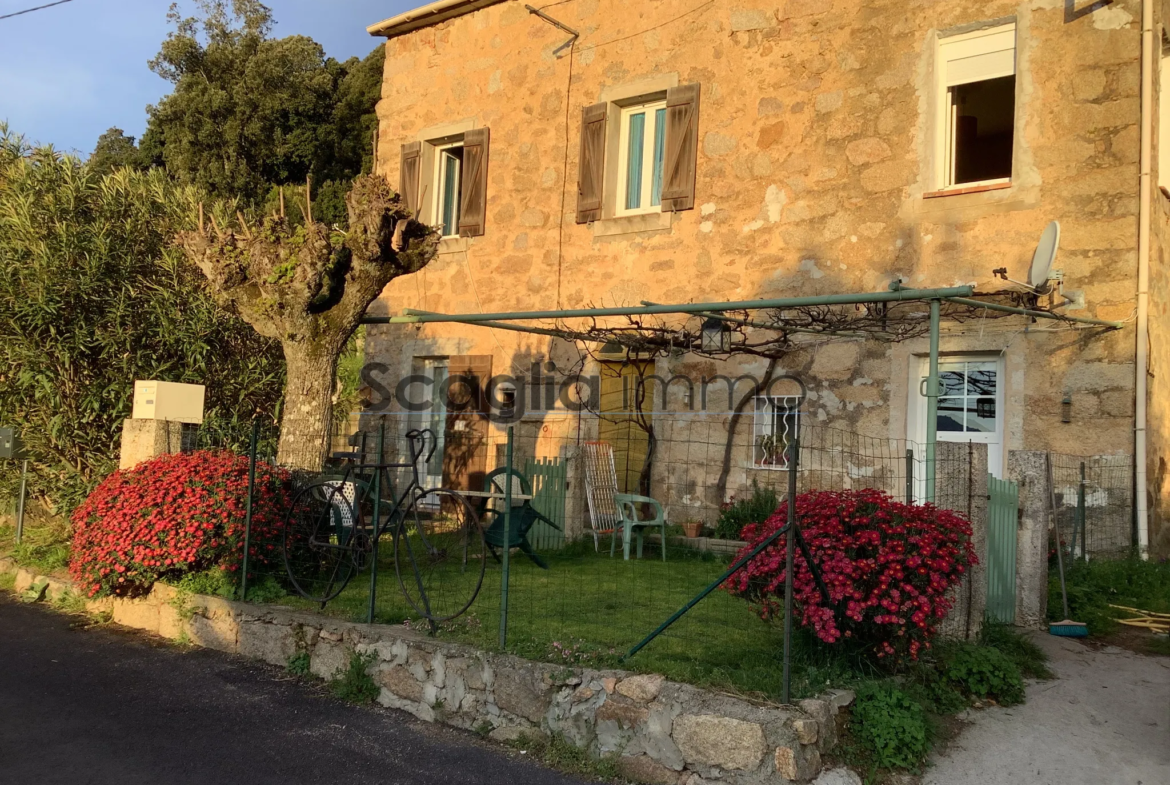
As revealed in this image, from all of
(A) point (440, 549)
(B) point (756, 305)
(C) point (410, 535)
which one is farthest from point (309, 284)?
(B) point (756, 305)

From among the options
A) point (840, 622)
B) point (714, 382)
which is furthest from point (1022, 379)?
point (840, 622)

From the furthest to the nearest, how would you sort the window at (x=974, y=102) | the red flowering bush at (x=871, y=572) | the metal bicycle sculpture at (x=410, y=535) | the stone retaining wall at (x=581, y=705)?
the window at (x=974, y=102) < the metal bicycle sculpture at (x=410, y=535) < the red flowering bush at (x=871, y=572) < the stone retaining wall at (x=581, y=705)

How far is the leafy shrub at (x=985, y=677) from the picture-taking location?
195 inches

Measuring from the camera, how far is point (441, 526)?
6.23 m

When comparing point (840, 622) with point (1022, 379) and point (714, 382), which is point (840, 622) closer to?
point (1022, 379)

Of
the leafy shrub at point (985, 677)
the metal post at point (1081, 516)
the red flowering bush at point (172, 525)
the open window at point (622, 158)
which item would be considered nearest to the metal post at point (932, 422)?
the leafy shrub at point (985, 677)

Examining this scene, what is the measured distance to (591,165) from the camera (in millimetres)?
11062

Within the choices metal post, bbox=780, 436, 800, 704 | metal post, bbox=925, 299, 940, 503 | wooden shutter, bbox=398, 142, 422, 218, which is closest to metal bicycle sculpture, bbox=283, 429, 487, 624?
metal post, bbox=780, 436, 800, 704

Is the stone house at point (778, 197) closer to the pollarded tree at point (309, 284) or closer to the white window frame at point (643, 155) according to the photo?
the white window frame at point (643, 155)

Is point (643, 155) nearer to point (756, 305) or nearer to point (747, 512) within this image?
point (747, 512)

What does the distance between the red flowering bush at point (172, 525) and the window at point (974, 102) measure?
6777 mm

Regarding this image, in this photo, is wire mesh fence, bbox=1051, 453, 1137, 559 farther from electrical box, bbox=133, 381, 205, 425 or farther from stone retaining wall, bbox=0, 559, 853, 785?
electrical box, bbox=133, 381, 205, 425

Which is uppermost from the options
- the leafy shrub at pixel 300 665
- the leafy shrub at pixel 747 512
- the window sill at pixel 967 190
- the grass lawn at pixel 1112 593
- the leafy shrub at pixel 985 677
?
the window sill at pixel 967 190

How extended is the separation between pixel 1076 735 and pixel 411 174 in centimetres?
1069
